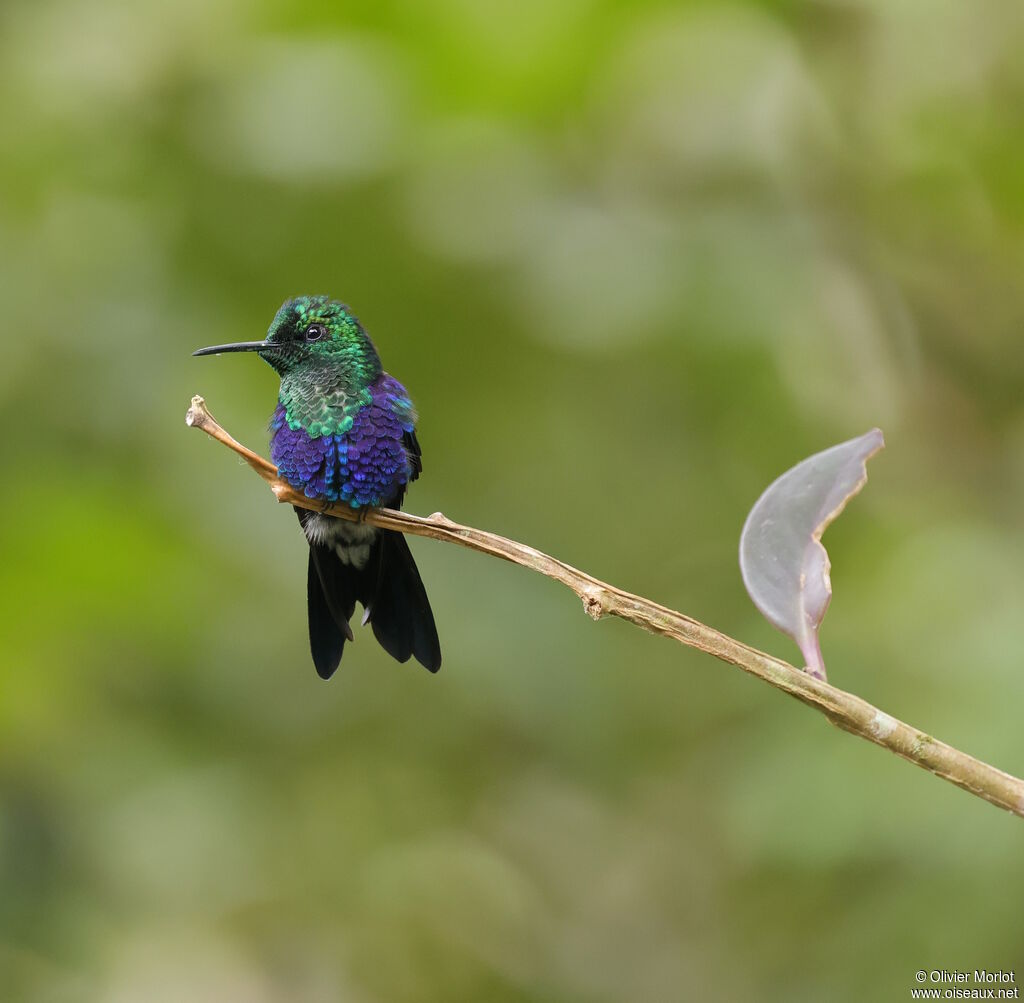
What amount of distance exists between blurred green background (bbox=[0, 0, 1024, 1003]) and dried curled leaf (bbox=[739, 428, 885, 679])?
174 centimetres

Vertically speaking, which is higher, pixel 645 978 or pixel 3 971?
pixel 645 978

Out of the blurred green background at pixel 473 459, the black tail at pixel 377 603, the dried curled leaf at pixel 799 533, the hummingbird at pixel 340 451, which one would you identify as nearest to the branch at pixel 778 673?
the dried curled leaf at pixel 799 533

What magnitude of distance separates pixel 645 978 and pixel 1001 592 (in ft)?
Result: 6.00

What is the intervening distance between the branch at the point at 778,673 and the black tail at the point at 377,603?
→ 54 cm

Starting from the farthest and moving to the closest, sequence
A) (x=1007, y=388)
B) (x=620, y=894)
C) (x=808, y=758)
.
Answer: (x=620, y=894), (x=1007, y=388), (x=808, y=758)

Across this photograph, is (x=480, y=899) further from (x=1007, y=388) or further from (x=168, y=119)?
(x=168, y=119)

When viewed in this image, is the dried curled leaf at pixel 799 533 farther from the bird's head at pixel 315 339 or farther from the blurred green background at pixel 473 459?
the blurred green background at pixel 473 459

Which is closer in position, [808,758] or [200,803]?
[808,758]

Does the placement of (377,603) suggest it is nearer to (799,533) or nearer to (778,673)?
(799,533)

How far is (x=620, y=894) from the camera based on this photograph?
13.5 feet

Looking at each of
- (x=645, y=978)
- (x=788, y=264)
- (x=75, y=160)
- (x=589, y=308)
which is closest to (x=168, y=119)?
(x=75, y=160)

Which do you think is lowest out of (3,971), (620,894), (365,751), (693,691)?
(3,971)

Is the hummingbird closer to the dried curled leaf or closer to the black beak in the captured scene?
the black beak

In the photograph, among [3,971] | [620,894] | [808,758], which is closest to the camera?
[808,758]
